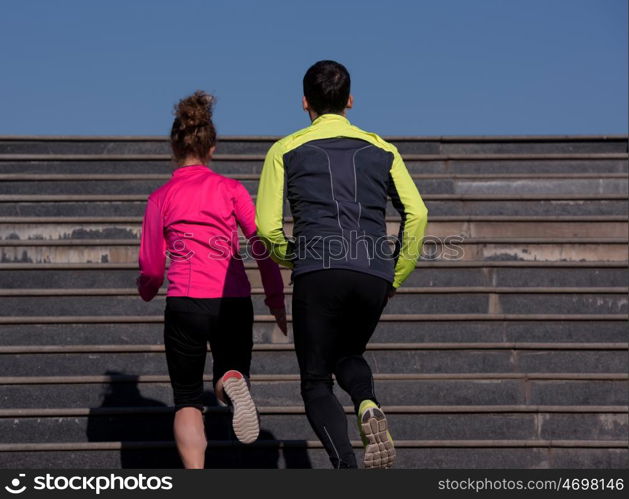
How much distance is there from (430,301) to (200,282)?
3.42 meters

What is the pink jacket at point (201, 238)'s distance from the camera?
229 inches

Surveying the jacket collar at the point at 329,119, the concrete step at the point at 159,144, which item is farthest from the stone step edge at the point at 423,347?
the concrete step at the point at 159,144

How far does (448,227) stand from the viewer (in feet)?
32.2

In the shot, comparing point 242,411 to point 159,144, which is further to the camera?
point 159,144

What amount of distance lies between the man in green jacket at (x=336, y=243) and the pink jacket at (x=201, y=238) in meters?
0.44

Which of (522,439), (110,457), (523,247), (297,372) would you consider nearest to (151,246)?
(110,457)

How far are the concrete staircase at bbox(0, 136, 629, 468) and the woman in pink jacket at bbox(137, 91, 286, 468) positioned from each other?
1427 millimetres

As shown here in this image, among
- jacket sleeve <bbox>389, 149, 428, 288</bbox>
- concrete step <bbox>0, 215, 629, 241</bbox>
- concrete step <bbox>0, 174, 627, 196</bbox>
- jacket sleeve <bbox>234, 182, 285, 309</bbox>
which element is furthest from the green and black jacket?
concrete step <bbox>0, 174, 627, 196</bbox>

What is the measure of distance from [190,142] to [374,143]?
1.08 m

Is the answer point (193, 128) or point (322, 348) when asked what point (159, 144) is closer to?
point (193, 128)

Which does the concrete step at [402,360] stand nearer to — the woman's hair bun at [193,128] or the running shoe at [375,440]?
the woman's hair bun at [193,128]

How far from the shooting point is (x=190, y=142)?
604 centimetres

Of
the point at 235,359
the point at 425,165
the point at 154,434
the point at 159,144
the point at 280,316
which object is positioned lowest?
the point at 154,434

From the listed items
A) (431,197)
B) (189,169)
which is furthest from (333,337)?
(431,197)
